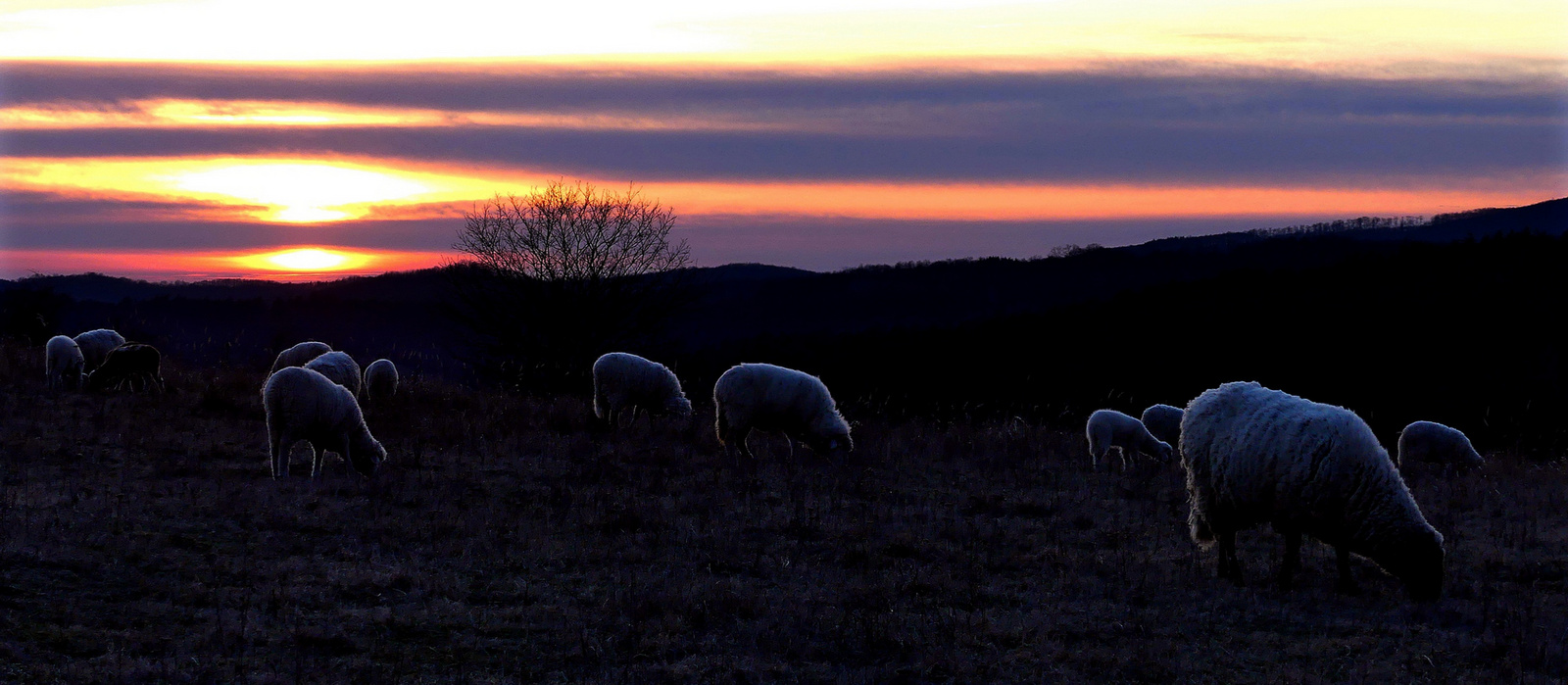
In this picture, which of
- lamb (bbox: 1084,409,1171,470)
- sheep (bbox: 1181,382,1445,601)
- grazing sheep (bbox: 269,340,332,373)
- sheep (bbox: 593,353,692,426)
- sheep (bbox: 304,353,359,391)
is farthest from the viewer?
grazing sheep (bbox: 269,340,332,373)

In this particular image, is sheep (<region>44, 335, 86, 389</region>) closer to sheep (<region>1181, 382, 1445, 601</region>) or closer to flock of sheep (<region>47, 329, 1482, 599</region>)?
flock of sheep (<region>47, 329, 1482, 599</region>)

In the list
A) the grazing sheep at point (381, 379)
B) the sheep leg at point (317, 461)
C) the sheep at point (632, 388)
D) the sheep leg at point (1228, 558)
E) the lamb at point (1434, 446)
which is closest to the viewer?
the sheep leg at point (1228, 558)

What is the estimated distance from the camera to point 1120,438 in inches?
745

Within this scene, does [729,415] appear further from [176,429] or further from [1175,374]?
[1175,374]

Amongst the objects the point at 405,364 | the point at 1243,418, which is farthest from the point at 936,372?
the point at 1243,418

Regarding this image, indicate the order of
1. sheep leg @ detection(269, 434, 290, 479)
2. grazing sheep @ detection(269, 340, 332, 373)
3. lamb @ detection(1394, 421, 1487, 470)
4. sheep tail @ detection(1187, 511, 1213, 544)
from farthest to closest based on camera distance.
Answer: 1. grazing sheep @ detection(269, 340, 332, 373)
2. lamb @ detection(1394, 421, 1487, 470)
3. sheep leg @ detection(269, 434, 290, 479)
4. sheep tail @ detection(1187, 511, 1213, 544)

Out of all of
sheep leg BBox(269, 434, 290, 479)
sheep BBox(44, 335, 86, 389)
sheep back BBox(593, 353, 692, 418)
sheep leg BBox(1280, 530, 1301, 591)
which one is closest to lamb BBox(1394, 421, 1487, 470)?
sheep leg BBox(1280, 530, 1301, 591)

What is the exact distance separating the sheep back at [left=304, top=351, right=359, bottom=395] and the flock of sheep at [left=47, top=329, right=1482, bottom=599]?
0.02m

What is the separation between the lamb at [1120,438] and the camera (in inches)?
727

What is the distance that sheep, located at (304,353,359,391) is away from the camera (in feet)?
64.6

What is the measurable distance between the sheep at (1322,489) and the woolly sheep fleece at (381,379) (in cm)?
1521

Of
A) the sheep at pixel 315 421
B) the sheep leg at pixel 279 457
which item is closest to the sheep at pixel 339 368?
the sheep at pixel 315 421

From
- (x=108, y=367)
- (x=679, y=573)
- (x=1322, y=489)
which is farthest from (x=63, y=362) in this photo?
(x=1322, y=489)

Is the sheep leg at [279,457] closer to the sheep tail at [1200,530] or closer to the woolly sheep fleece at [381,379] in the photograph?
the woolly sheep fleece at [381,379]
